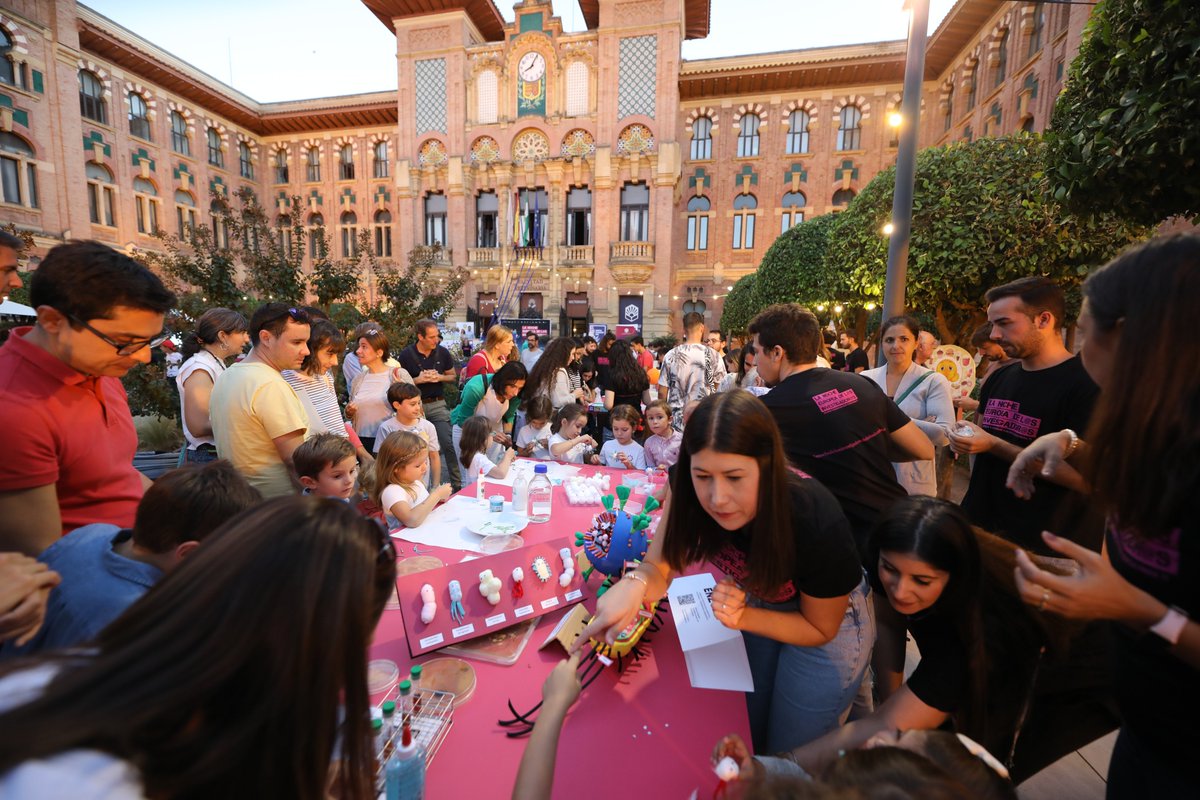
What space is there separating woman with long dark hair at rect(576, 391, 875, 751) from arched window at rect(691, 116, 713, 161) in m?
24.0

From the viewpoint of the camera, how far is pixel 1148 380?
1.10 meters

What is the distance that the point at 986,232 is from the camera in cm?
624

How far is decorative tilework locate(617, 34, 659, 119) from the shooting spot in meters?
20.4

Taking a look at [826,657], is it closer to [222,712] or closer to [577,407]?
[222,712]

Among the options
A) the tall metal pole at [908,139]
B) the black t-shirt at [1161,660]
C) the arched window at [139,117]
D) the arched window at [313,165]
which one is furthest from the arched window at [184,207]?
the black t-shirt at [1161,660]

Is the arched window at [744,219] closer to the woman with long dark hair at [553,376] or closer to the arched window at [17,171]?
the woman with long dark hair at [553,376]

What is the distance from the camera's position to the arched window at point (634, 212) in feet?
71.3

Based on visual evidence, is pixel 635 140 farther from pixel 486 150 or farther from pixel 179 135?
pixel 179 135

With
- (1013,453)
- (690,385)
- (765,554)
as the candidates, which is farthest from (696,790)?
(690,385)

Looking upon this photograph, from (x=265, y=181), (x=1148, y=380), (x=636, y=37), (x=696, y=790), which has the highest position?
(x=636, y=37)

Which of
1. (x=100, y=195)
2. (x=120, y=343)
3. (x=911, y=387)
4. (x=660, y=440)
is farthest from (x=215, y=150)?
(x=911, y=387)

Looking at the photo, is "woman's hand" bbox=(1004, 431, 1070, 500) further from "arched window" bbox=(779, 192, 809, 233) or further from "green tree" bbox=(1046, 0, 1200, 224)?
"arched window" bbox=(779, 192, 809, 233)

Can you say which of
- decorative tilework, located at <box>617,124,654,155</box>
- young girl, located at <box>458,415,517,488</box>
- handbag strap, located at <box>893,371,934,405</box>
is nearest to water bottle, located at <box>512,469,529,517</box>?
young girl, located at <box>458,415,517,488</box>

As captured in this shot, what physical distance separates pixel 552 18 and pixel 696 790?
1035 inches
